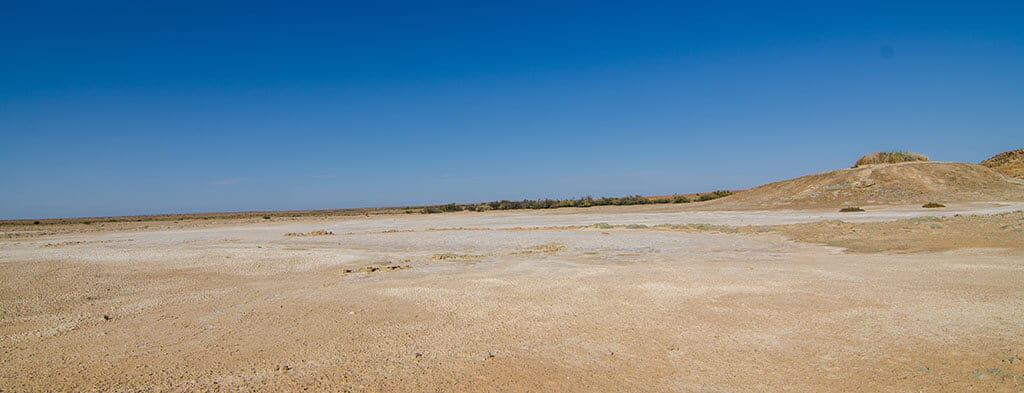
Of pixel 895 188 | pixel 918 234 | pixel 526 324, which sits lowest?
pixel 526 324

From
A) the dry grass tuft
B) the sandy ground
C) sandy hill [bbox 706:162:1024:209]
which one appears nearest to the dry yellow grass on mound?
the sandy ground

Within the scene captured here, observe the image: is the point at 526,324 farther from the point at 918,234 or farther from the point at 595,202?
the point at 595,202

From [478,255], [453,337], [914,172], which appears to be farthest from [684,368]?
[914,172]

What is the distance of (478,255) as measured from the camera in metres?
13.1

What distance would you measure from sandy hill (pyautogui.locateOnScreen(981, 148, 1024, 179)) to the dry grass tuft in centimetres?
588

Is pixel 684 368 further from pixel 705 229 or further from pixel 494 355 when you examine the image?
pixel 705 229

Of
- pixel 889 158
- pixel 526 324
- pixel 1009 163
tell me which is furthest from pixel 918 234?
pixel 1009 163

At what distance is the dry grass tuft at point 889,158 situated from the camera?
3859 cm

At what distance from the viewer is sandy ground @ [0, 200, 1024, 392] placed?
4562 millimetres

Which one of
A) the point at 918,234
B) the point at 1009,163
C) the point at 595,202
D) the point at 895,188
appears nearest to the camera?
the point at 918,234

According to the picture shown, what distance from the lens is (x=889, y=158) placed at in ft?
129

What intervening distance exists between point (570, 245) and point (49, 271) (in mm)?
11469

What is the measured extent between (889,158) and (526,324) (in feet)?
140

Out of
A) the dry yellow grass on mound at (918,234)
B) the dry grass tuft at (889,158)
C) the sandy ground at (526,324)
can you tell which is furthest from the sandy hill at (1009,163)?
the sandy ground at (526,324)
